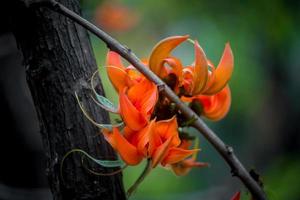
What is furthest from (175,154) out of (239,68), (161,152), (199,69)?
(239,68)

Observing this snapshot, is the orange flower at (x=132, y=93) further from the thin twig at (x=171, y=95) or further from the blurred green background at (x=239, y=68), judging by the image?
the blurred green background at (x=239, y=68)

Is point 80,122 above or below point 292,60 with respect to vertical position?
above

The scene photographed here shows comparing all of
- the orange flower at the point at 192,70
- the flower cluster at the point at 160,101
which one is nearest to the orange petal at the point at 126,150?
the flower cluster at the point at 160,101

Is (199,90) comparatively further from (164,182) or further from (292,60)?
(292,60)

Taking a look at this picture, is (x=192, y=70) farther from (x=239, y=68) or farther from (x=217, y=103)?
(x=239, y=68)

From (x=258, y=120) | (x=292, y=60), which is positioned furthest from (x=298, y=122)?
(x=292, y=60)

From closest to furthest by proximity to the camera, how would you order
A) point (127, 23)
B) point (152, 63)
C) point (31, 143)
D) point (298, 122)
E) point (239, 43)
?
point (152, 63), point (31, 143), point (239, 43), point (127, 23), point (298, 122)

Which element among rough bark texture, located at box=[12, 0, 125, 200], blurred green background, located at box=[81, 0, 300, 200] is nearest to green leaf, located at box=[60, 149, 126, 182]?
rough bark texture, located at box=[12, 0, 125, 200]
